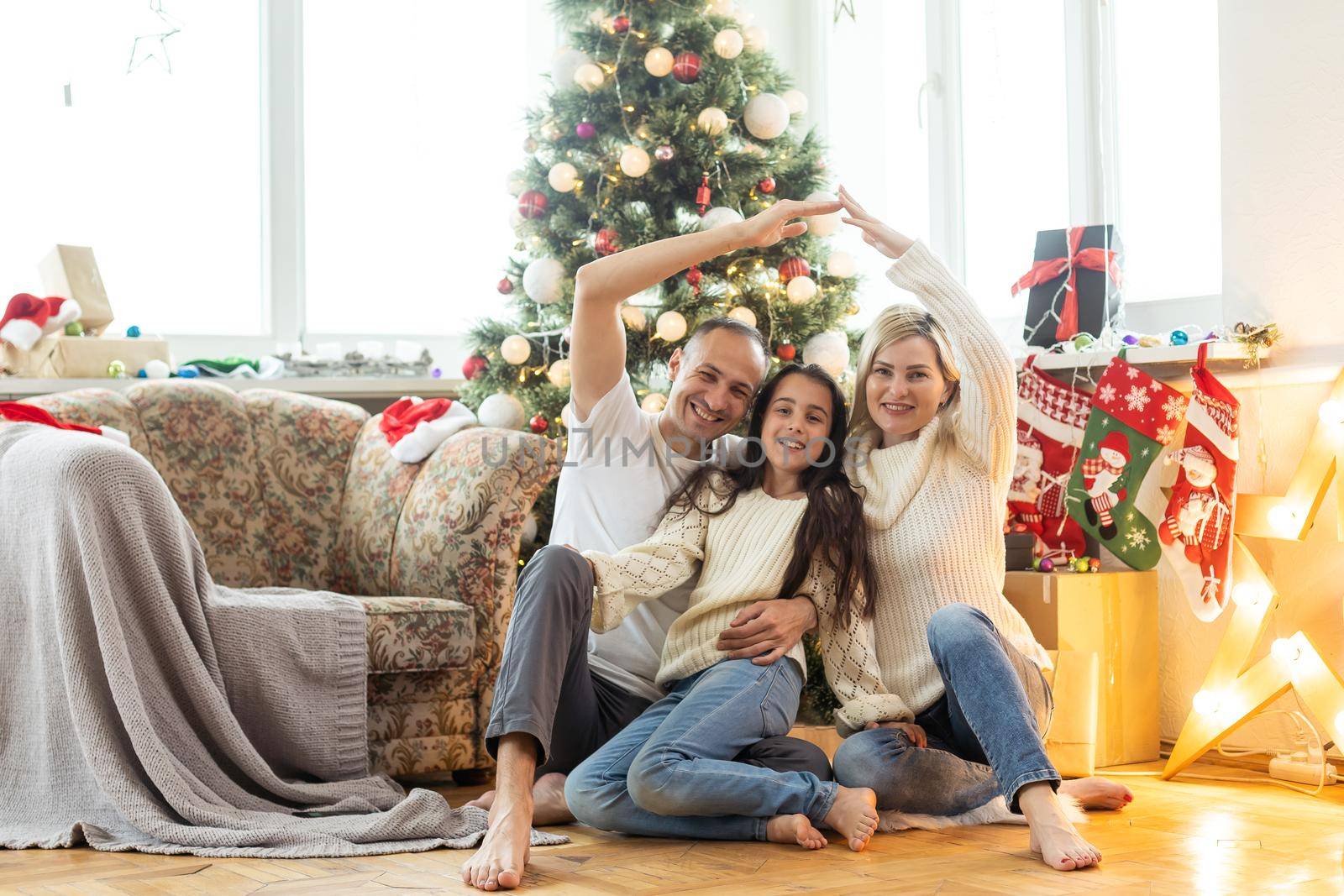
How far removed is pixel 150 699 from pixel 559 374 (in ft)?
4.01

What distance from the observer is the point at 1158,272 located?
3055mm

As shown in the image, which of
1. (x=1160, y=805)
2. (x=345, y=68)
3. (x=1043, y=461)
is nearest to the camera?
(x=1160, y=805)

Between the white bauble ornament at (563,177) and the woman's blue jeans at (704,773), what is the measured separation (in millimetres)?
1419

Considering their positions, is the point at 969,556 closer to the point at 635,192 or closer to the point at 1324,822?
the point at 1324,822

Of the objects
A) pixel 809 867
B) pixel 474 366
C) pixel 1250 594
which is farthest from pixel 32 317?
pixel 1250 594

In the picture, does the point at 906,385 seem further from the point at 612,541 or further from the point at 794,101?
the point at 794,101

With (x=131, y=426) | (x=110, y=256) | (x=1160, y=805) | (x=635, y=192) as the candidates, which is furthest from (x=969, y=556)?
(x=110, y=256)

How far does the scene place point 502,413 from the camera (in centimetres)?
291

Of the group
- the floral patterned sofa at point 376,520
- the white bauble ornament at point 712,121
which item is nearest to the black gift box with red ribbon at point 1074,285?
the white bauble ornament at point 712,121

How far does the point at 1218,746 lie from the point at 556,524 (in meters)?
1.42

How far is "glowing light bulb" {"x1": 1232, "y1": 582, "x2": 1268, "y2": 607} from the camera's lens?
236 cm

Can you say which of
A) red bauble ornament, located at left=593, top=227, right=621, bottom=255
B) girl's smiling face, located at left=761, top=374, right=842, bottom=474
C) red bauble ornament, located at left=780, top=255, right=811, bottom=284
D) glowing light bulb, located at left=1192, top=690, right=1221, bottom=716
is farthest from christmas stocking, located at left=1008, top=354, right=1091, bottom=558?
red bauble ornament, located at left=593, top=227, right=621, bottom=255

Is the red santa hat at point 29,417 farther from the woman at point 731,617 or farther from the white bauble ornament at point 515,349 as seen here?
the woman at point 731,617

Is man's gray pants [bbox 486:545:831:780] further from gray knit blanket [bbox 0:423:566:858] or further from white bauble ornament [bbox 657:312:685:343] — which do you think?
white bauble ornament [bbox 657:312:685:343]
